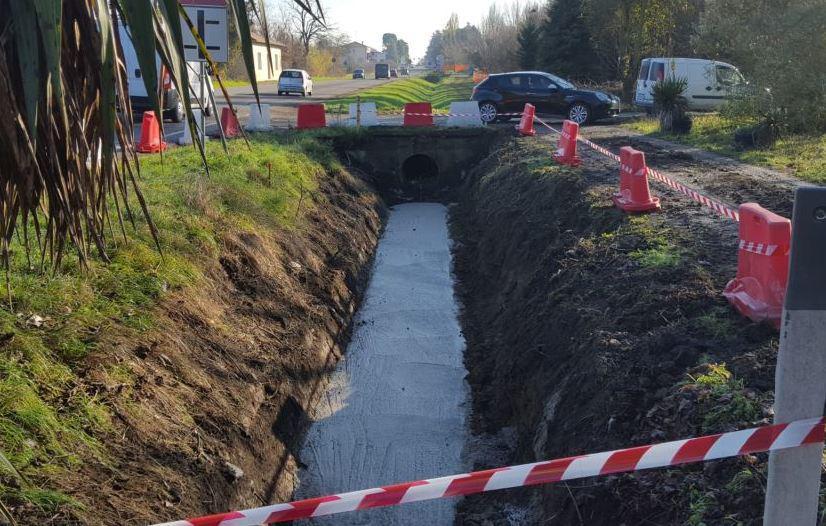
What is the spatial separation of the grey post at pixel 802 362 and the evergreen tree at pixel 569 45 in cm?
3779

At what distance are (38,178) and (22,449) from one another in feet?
7.24

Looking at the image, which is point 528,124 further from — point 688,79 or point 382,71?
point 382,71

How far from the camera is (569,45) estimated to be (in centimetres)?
3881

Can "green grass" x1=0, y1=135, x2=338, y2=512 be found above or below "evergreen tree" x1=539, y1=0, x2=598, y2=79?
below

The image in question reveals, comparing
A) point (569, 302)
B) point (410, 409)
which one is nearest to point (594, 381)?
point (569, 302)

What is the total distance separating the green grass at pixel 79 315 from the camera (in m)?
4.32

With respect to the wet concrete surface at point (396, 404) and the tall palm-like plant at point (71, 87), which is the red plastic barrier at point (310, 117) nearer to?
the wet concrete surface at point (396, 404)

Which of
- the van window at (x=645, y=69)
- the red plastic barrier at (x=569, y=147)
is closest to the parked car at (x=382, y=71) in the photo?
the van window at (x=645, y=69)

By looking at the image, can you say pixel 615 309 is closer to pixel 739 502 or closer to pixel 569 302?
pixel 569 302

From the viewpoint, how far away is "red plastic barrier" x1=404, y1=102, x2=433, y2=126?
2248 centimetres


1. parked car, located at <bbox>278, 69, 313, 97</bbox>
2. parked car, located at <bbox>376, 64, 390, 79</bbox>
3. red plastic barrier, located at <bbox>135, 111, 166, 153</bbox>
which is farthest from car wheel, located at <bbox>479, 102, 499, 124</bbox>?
parked car, located at <bbox>376, 64, 390, 79</bbox>

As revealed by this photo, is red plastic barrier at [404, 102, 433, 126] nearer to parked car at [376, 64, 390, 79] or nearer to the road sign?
the road sign

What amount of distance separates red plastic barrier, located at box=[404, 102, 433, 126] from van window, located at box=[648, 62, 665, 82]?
9.22m

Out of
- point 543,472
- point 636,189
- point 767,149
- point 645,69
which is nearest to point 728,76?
point 645,69
